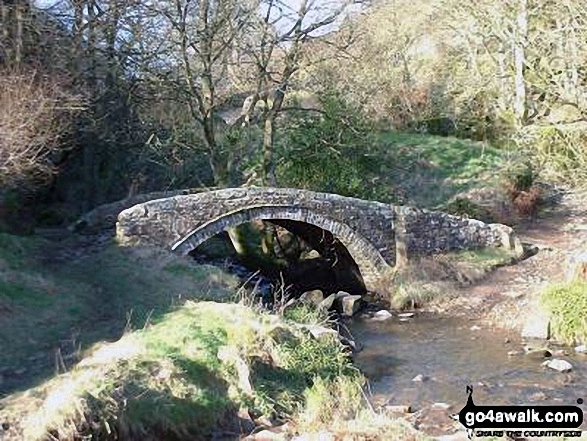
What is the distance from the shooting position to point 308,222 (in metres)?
20.3

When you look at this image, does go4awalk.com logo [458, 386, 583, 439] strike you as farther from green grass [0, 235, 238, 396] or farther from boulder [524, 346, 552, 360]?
green grass [0, 235, 238, 396]

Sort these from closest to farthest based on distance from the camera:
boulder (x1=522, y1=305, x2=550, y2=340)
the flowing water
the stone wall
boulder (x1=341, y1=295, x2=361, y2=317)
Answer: the flowing water → boulder (x1=522, y1=305, x2=550, y2=340) → boulder (x1=341, y1=295, x2=361, y2=317) → the stone wall

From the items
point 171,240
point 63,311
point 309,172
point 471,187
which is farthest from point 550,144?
point 63,311

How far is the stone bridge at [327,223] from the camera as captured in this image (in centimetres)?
1839

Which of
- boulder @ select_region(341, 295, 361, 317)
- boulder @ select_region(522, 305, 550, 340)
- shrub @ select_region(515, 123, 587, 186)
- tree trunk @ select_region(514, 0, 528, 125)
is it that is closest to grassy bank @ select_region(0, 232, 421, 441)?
boulder @ select_region(341, 295, 361, 317)

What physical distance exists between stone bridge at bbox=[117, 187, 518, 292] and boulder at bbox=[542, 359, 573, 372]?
7.01 meters

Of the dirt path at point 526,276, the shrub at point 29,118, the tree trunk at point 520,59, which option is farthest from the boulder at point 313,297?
the tree trunk at point 520,59

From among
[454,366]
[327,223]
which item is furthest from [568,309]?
[327,223]

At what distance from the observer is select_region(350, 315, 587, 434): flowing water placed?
42.5ft

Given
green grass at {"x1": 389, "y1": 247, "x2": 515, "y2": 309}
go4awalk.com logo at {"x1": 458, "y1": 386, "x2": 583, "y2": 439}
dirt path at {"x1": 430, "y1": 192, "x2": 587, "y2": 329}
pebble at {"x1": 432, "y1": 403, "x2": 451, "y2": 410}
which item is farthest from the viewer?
green grass at {"x1": 389, "y1": 247, "x2": 515, "y2": 309}

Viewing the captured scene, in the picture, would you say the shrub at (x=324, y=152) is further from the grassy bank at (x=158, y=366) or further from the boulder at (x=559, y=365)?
the boulder at (x=559, y=365)

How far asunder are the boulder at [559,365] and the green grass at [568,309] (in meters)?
1.47

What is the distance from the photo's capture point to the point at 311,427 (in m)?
11.0

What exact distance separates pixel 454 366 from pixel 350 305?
5190mm
